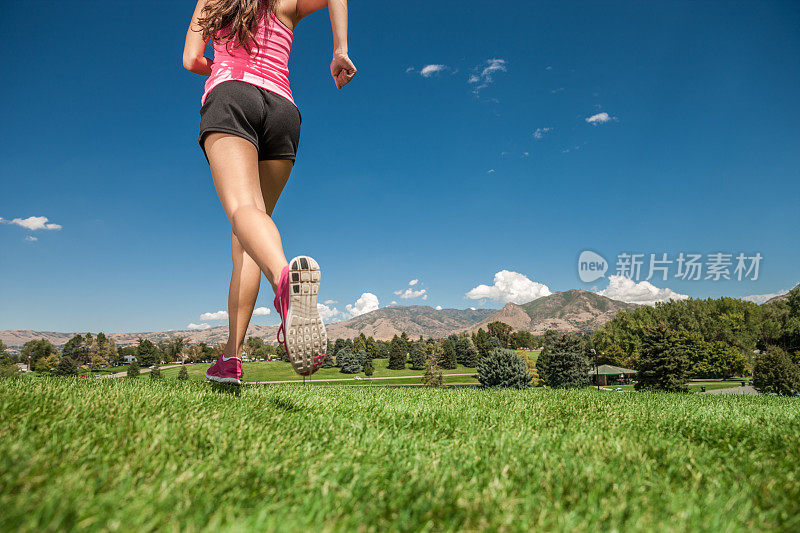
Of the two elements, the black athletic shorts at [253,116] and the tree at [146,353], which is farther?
the tree at [146,353]

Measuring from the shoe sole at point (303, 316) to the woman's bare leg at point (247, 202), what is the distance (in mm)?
130

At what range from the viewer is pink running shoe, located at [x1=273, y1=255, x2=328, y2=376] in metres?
2.20

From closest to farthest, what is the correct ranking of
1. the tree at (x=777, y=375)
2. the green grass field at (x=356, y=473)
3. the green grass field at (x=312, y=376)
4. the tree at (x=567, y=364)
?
the green grass field at (x=356, y=473), the tree at (x=777, y=375), the tree at (x=567, y=364), the green grass field at (x=312, y=376)

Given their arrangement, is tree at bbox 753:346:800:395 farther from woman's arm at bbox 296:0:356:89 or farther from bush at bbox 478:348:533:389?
woman's arm at bbox 296:0:356:89

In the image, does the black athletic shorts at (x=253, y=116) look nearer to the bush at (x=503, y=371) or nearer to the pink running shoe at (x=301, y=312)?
the pink running shoe at (x=301, y=312)

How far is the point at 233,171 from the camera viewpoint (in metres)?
2.50

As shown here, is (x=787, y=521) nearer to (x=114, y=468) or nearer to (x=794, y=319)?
(x=114, y=468)

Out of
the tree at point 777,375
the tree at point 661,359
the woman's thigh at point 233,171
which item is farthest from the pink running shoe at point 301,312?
the tree at point 777,375

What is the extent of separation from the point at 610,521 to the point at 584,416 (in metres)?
1.89

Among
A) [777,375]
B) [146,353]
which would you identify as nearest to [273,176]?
[777,375]

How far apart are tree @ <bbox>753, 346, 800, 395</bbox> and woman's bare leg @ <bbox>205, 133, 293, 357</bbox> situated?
4886 cm

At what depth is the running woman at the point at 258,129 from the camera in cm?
225

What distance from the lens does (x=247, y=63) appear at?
270cm

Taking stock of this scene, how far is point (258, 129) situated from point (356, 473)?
230 centimetres
